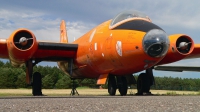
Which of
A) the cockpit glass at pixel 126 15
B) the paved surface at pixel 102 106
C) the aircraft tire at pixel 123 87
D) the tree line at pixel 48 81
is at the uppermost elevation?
Result: the cockpit glass at pixel 126 15

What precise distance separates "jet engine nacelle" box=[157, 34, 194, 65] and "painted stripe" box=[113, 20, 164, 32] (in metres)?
2.31

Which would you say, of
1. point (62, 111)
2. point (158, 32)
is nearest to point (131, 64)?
point (158, 32)

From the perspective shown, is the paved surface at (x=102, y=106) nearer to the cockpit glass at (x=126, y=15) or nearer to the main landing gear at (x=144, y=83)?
the cockpit glass at (x=126, y=15)

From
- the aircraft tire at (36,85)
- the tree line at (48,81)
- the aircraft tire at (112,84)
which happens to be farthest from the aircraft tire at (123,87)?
the tree line at (48,81)

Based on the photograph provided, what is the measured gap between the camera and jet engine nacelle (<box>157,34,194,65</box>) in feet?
47.2

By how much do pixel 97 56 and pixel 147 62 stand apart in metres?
3.14

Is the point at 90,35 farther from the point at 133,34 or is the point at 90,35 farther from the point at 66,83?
the point at 66,83

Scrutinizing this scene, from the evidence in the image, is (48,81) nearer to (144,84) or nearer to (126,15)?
(144,84)

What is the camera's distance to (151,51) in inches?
463

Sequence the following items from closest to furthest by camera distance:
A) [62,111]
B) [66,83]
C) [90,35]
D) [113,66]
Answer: [62,111] < [113,66] < [90,35] < [66,83]

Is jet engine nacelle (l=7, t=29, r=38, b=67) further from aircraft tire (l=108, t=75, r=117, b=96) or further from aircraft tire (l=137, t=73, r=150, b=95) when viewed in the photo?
aircraft tire (l=137, t=73, r=150, b=95)

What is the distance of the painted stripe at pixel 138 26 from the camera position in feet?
40.1

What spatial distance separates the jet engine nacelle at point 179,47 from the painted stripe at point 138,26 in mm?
2309

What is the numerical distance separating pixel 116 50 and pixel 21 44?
3892mm
